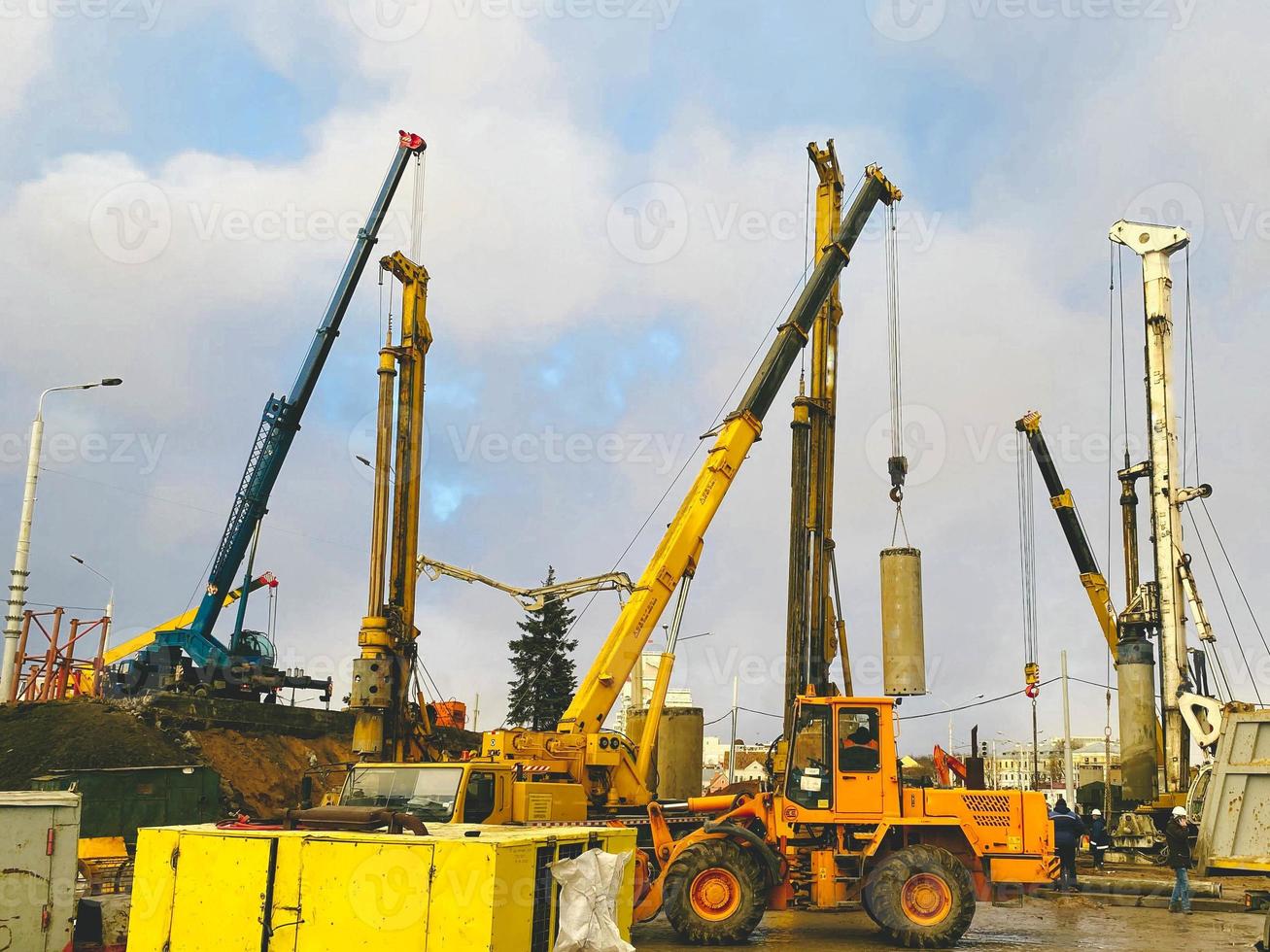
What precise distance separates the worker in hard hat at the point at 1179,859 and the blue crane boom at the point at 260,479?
90.4 feet

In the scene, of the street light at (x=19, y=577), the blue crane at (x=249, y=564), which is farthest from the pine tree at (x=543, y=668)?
the street light at (x=19, y=577)

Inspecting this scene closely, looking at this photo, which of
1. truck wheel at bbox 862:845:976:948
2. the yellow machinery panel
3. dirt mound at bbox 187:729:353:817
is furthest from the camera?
dirt mound at bbox 187:729:353:817

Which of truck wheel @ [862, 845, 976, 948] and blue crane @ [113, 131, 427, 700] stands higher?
blue crane @ [113, 131, 427, 700]

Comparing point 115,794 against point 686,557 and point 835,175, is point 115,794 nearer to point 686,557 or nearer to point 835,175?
point 686,557

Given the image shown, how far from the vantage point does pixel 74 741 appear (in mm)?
28594

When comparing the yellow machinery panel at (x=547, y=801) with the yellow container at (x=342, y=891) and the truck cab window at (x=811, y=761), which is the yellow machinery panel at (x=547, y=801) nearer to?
the truck cab window at (x=811, y=761)

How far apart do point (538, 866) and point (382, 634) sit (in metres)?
16.6

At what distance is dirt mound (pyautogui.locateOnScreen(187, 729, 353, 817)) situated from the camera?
3036 cm

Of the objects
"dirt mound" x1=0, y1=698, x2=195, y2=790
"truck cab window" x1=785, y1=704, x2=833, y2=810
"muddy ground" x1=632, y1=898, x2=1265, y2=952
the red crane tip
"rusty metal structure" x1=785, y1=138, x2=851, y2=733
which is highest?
the red crane tip

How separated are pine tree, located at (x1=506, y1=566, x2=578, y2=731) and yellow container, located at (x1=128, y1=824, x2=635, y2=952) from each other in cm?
4264

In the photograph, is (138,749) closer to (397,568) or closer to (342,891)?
(397,568)

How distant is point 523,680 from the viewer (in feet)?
171

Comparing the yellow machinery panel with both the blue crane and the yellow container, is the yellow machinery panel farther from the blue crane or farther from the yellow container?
the blue crane

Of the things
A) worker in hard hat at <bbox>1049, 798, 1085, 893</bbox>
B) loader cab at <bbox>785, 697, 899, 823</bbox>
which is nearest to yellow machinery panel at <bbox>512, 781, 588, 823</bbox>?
loader cab at <bbox>785, 697, 899, 823</bbox>
